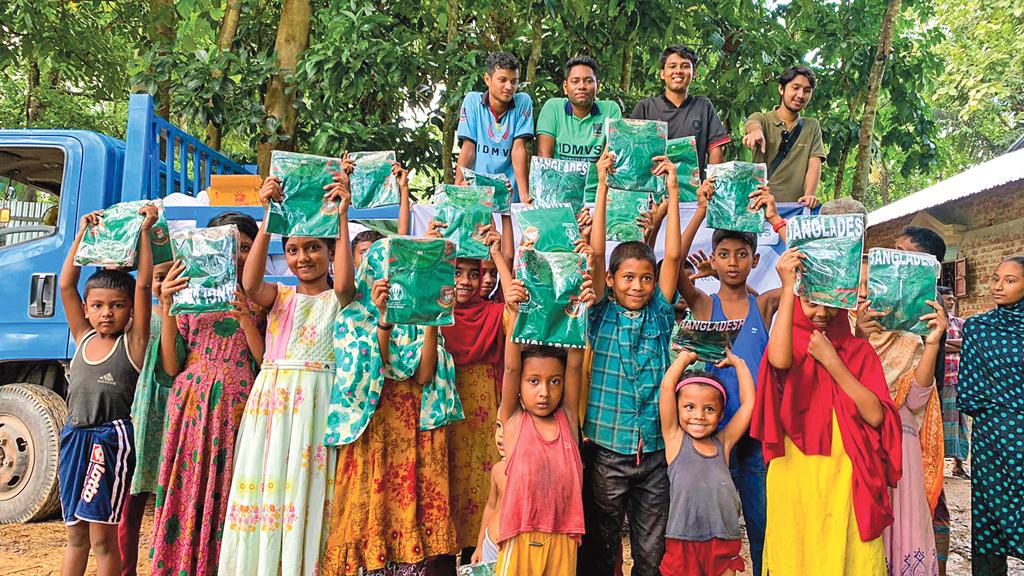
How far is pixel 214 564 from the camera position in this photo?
284 centimetres

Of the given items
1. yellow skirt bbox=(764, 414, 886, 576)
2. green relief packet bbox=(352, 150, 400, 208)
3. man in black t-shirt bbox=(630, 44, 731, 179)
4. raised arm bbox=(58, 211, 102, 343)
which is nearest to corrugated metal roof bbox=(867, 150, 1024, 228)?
man in black t-shirt bbox=(630, 44, 731, 179)

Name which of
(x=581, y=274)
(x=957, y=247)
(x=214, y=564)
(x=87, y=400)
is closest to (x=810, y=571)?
(x=581, y=274)

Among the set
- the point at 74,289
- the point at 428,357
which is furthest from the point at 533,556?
the point at 74,289

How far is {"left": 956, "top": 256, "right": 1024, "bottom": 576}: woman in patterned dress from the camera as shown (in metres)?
3.06

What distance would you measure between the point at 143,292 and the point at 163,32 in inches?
214

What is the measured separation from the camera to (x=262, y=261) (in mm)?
2920

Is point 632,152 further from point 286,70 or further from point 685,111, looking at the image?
point 286,70

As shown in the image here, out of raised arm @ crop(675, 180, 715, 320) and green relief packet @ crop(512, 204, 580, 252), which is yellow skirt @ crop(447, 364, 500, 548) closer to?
green relief packet @ crop(512, 204, 580, 252)

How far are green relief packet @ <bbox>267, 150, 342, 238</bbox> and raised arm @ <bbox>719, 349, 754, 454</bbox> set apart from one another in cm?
161

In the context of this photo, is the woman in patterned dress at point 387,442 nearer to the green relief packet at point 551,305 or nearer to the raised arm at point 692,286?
Answer: the green relief packet at point 551,305

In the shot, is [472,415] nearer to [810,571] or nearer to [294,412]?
[294,412]

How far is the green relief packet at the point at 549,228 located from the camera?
2.97 meters

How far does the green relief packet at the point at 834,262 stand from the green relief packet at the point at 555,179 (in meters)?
1.18

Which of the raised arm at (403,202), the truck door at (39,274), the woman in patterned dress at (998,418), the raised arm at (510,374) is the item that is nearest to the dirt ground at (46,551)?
the truck door at (39,274)
